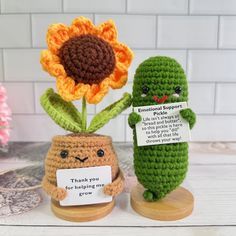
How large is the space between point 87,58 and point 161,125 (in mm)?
167

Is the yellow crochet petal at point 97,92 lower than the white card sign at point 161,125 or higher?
higher

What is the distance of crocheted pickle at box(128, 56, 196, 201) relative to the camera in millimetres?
484

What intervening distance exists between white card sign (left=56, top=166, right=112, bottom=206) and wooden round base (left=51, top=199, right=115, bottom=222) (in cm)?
1

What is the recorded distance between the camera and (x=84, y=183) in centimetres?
50

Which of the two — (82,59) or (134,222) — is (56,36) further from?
(134,222)

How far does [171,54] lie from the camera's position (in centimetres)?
85

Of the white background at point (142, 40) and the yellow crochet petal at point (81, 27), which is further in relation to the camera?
the white background at point (142, 40)

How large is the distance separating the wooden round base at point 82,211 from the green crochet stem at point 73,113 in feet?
0.43

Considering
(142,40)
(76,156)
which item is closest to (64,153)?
(76,156)

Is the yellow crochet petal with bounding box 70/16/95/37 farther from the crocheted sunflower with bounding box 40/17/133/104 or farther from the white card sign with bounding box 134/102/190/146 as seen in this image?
the white card sign with bounding box 134/102/190/146

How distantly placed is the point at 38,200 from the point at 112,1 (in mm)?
555

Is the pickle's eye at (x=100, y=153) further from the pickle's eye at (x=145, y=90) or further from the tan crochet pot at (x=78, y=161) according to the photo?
the pickle's eye at (x=145, y=90)

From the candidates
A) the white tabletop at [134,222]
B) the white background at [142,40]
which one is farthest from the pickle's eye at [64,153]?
the white background at [142,40]

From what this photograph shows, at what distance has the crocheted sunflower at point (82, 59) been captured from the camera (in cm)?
47
